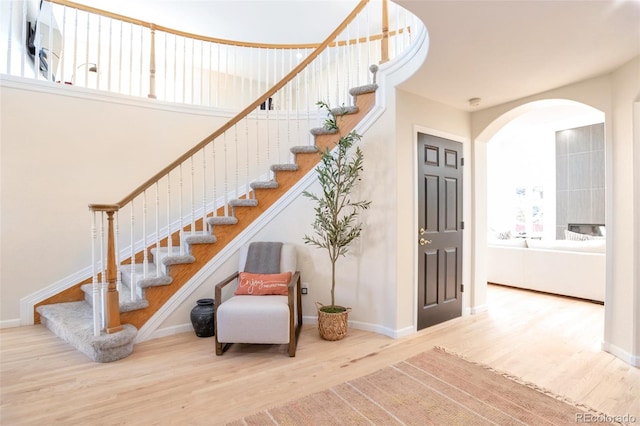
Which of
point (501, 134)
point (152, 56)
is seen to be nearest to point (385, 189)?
point (152, 56)

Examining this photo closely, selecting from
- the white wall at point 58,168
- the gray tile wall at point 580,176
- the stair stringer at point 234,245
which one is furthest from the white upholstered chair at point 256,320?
the gray tile wall at point 580,176

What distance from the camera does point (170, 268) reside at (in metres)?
3.06

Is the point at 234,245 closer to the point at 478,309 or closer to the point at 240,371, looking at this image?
the point at 240,371

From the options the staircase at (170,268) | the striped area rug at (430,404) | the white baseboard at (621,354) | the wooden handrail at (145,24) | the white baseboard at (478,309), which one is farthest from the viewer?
the white baseboard at (478,309)

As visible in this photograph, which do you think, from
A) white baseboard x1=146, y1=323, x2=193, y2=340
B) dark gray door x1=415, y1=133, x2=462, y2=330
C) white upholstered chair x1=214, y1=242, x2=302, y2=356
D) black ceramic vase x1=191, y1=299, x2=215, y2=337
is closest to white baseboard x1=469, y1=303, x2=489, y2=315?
dark gray door x1=415, y1=133, x2=462, y2=330

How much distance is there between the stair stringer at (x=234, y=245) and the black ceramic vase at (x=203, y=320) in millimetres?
253

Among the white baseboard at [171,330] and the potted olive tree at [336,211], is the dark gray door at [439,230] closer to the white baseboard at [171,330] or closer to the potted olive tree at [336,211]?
the potted olive tree at [336,211]

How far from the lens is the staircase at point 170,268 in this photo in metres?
2.60

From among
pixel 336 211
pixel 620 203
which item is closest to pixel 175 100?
pixel 336 211

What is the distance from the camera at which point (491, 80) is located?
9.26 feet

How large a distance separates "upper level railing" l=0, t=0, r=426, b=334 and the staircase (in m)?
0.09

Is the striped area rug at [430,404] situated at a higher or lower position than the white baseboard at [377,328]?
lower

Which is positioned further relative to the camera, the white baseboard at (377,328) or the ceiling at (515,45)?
the white baseboard at (377,328)

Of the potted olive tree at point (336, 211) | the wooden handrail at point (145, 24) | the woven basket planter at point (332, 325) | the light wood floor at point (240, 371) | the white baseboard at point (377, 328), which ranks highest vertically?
the wooden handrail at point (145, 24)
